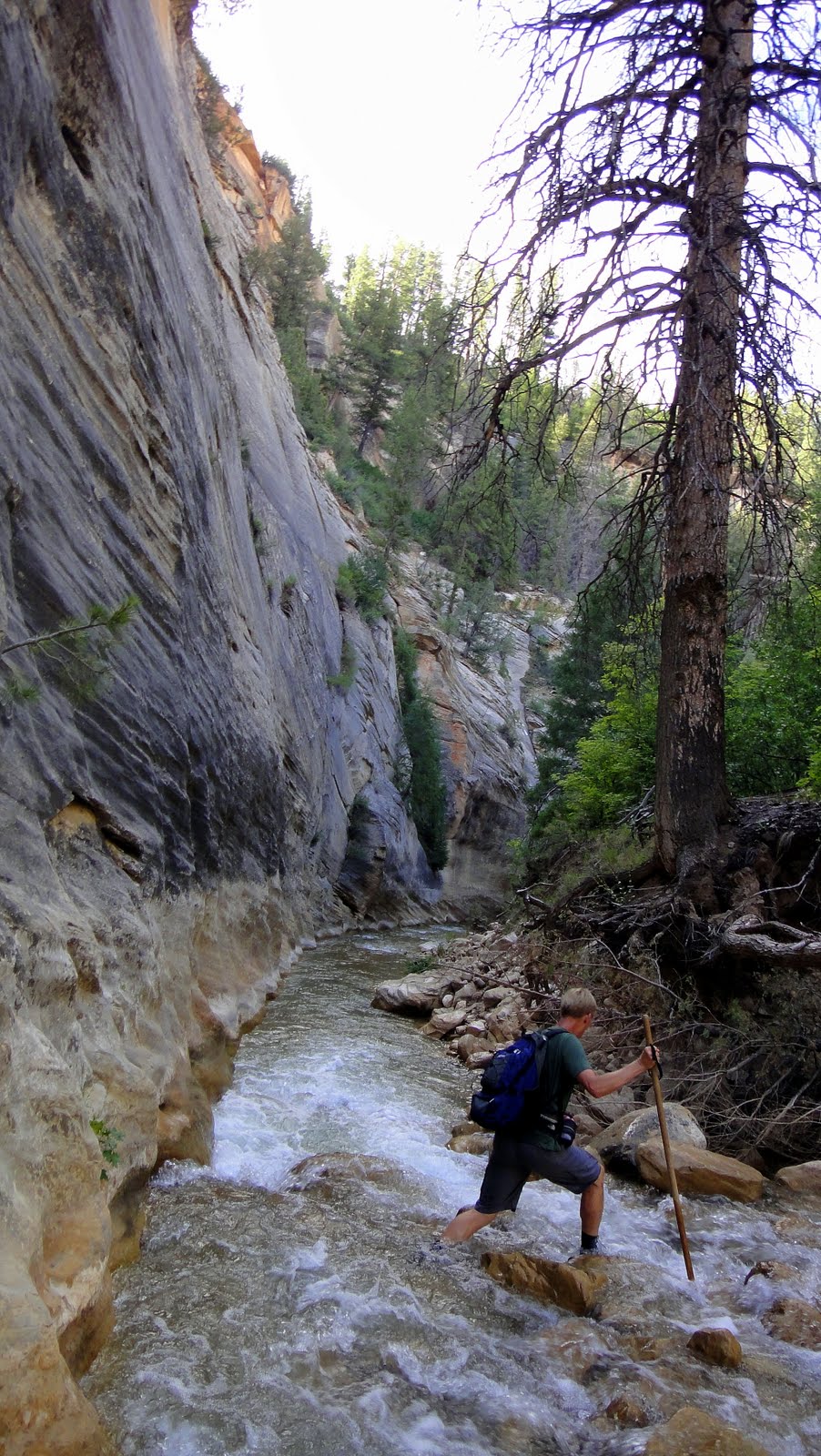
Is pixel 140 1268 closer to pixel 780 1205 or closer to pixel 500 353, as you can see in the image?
pixel 780 1205

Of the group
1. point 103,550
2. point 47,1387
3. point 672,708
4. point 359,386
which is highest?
point 359,386

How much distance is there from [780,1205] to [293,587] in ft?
49.7

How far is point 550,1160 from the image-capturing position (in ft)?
15.3

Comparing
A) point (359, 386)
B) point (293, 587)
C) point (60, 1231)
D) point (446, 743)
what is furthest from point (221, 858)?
point (359, 386)

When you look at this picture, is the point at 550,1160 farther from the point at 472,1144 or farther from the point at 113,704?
the point at 113,704

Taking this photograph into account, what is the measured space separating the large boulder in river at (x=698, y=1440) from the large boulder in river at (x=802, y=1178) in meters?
2.72

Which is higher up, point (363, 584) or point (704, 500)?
point (363, 584)

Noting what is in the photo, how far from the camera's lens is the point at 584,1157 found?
15.5 feet

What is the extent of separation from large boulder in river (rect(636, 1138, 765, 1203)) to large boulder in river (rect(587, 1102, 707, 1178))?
14cm

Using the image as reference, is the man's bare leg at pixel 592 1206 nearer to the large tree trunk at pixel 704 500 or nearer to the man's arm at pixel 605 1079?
the man's arm at pixel 605 1079

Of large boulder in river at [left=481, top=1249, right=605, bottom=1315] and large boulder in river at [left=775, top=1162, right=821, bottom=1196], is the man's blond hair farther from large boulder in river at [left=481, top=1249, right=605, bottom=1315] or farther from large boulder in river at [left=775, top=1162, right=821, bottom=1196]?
large boulder in river at [left=775, top=1162, right=821, bottom=1196]

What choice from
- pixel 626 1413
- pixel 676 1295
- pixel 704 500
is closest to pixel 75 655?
pixel 626 1413

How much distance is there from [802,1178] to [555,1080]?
2.07 meters

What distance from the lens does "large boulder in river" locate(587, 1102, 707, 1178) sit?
19.0ft
